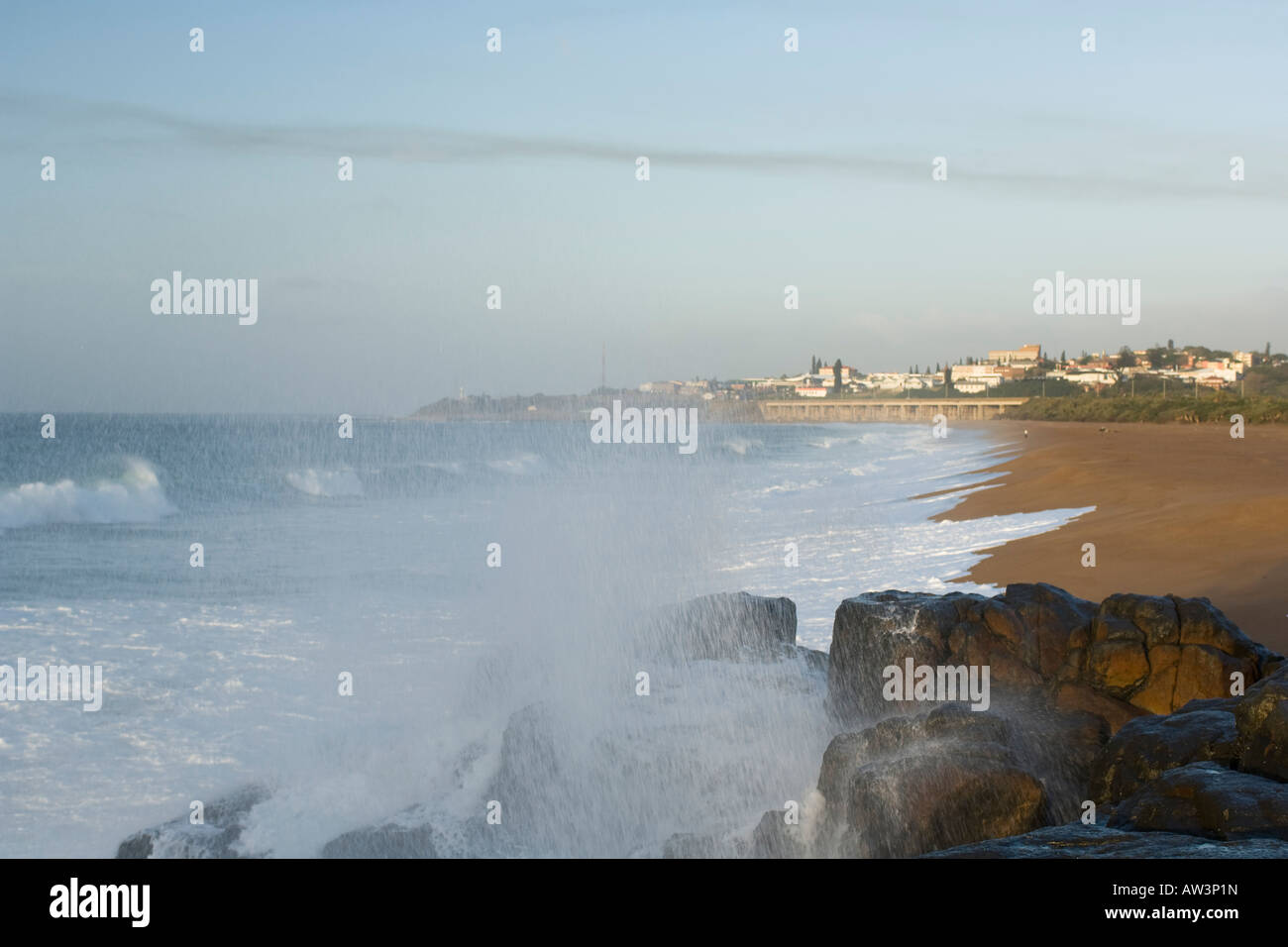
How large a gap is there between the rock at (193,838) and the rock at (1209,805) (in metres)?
7.80

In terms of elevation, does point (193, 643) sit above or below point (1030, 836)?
below

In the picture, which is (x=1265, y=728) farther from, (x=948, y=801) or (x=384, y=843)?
(x=384, y=843)

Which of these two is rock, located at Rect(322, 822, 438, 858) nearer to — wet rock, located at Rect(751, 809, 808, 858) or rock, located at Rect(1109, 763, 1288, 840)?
wet rock, located at Rect(751, 809, 808, 858)

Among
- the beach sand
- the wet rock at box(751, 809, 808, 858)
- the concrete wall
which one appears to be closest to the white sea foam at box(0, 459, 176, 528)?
the beach sand

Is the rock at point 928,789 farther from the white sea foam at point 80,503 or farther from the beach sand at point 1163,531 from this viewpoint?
the white sea foam at point 80,503

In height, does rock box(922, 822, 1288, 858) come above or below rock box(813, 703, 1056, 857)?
above

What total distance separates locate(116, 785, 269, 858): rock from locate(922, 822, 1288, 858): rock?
24.4ft

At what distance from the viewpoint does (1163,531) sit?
19141 millimetres

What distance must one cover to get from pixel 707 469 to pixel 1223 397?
4101cm

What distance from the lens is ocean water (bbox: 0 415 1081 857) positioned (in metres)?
10.1

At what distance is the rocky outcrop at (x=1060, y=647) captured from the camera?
8211 millimetres
